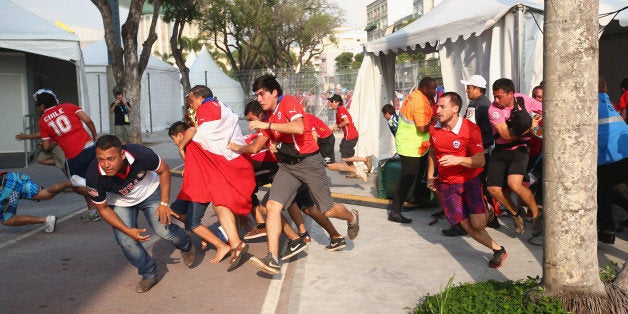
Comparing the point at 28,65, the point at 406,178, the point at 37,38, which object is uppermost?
the point at 37,38

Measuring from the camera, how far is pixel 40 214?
975 centimetres

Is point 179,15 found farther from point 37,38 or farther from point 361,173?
point 361,173

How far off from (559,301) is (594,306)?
212 millimetres

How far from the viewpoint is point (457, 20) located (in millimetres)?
9875

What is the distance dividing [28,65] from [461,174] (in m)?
14.8

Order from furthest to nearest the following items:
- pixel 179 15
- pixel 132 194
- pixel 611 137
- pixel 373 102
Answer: pixel 179 15
pixel 373 102
pixel 611 137
pixel 132 194

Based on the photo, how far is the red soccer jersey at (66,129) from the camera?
852 cm

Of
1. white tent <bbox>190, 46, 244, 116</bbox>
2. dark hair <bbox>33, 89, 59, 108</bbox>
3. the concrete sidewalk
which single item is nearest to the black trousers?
the concrete sidewalk

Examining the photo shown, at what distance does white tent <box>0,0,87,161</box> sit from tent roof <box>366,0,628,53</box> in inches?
280

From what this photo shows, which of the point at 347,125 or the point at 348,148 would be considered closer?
the point at 347,125

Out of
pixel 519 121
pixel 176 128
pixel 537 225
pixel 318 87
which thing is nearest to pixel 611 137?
pixel 519 121

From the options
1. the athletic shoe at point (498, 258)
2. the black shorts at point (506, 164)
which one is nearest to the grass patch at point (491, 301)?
the athletic shoe at point (498, 258)

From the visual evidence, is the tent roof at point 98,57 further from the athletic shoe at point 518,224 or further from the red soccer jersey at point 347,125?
the athletic shoe at point 518,224

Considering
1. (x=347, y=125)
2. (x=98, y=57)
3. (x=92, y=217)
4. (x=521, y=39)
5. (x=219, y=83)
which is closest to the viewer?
(x=521, y=39)
